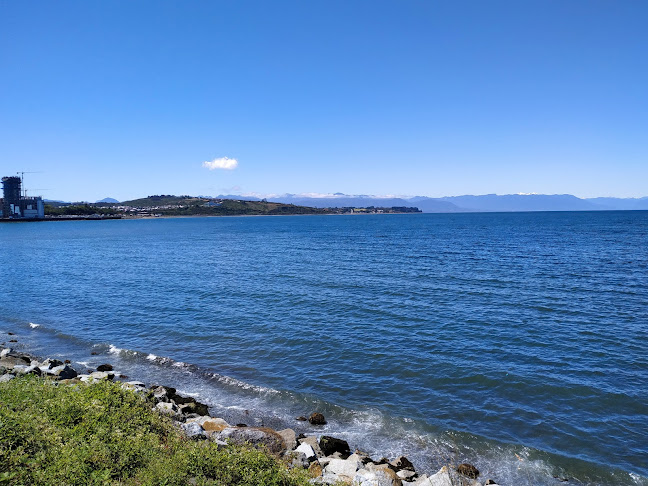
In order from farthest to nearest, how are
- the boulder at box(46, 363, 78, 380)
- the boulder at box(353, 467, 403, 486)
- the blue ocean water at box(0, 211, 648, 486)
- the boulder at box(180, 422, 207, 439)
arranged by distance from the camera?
the boulder at box(46, 363, 78, 380), the blue ocean water at box(0, 211, 648, 486), the boulder at box(180, 422, 207, 439), the boulder at box(353, 467, 403, 486)

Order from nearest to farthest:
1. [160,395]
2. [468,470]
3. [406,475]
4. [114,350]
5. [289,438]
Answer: [406,475]
[468,470]
[289,438]
[160,395]
[114,350]

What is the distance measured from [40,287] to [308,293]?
3351 cm

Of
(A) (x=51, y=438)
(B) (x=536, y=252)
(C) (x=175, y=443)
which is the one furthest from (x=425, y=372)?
(B) (x=536, y=252)

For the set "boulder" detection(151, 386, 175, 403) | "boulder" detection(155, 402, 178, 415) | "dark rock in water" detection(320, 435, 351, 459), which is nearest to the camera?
"dark rock in water" detection(320, 435, 351, 459)

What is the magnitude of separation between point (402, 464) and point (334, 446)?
2537 millimetres

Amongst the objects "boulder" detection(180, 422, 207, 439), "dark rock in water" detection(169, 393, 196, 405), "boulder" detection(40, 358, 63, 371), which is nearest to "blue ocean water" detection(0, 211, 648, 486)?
"dark rock in water" detection(169, 393, 196, 405)

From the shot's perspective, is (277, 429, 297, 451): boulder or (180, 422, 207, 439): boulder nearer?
(180, 422, 207, 439): boulder

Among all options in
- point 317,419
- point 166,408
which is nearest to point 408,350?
point 317,419

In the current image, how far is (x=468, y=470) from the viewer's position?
14398mm

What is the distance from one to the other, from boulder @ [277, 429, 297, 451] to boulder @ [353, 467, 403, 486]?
2.74m

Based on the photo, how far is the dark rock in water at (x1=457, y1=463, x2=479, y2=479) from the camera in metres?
14.2

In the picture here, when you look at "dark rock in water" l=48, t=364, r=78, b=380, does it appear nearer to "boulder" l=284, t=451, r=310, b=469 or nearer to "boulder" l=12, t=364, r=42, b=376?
"boulder" l=12, t=364, r=42, b=376

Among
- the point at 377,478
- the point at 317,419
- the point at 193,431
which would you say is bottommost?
the point at 317,419

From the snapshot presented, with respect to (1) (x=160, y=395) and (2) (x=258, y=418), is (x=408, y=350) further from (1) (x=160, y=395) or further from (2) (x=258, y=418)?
(1) (x=160, y=395)
